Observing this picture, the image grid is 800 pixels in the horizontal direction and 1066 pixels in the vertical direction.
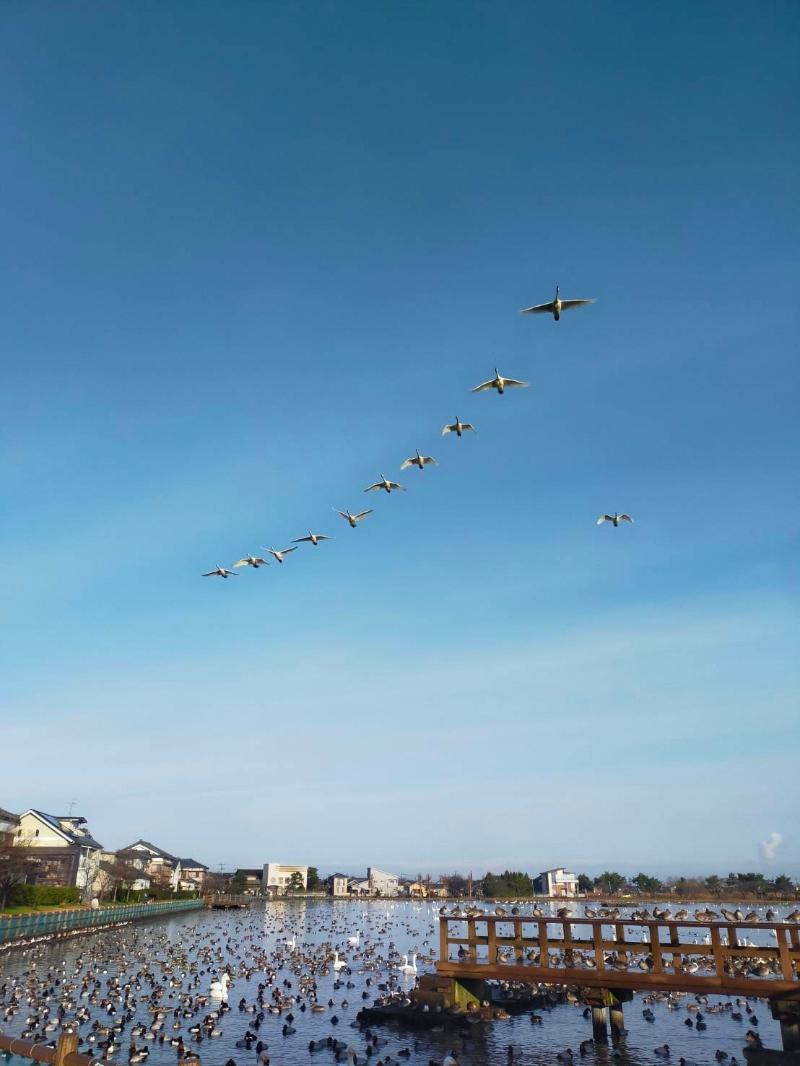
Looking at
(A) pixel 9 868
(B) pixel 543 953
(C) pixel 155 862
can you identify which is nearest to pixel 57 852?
(A) pixel 9 868

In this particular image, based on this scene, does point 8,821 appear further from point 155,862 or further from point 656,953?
point 656,953

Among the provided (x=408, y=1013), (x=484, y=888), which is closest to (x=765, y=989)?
(x=408, y=1013)

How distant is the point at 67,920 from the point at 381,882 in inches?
5800

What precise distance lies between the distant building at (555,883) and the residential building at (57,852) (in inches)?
4369

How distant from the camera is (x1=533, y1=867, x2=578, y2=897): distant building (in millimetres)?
169000

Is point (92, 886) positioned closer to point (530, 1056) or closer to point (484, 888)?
point (530, 1056)

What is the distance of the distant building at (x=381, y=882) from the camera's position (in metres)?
187

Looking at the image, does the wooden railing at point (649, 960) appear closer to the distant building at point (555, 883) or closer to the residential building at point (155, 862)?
the residential building at point (155, 862)

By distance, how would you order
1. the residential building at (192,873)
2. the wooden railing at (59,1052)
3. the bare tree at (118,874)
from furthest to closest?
the residential building at (192,873) → the bare tree at (118,874) → the wooden railing at (59,1052)

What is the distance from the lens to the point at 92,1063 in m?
7.91

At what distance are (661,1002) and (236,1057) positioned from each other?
718 inches

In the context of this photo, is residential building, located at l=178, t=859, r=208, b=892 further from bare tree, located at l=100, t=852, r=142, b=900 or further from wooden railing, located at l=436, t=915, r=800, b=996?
wooden railing, located at l=436, t=915, r=800, b=996

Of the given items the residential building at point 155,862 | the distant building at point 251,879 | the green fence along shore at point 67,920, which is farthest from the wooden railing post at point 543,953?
the distant building at point 251,879

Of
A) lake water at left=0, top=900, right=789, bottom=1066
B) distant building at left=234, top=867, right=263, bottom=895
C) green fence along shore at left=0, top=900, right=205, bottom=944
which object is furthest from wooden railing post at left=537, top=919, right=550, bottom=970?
distant building at left=234, top=867, right=263, bottom=895
